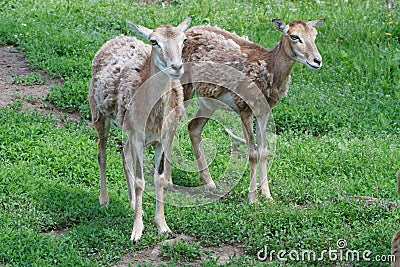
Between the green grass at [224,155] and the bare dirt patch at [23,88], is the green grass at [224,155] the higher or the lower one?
the higher one

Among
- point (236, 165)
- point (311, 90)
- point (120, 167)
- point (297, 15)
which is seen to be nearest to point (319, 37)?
point (297, 15)

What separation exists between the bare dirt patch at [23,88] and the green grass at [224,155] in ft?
0.49

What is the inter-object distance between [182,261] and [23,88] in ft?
17.5

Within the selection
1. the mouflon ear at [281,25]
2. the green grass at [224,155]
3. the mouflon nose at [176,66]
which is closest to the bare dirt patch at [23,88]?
the green grass at [224,155]

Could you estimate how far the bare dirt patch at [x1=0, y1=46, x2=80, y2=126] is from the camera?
11016 mm

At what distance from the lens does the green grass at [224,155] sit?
7.66 m

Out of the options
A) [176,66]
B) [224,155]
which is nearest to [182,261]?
[176,66]

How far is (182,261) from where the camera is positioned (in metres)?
7.41

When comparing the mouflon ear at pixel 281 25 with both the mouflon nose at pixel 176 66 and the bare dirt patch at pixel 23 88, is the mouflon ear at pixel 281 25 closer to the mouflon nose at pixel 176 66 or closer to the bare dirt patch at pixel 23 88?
the mouflon nose at pixel 176 66

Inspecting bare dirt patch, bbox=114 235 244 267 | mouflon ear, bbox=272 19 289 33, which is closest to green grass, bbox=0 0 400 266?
bare dirt patch, bbox=114 235 244 267

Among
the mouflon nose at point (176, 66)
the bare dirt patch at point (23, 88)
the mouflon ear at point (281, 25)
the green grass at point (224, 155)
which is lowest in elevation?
the bare dirt patch at point (23, 88)

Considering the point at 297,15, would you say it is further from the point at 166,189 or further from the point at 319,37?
the point at 166,189

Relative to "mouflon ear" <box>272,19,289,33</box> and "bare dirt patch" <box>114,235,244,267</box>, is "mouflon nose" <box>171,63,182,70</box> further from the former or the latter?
"mouflon ear" <box>272,19,289,33</box>

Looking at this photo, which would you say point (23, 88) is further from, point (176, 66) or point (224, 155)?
point (176, 66)
